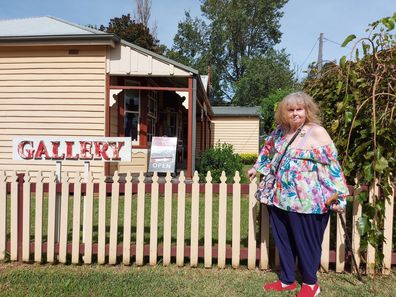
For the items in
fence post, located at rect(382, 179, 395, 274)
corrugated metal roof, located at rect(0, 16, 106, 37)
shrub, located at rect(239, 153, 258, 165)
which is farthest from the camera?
shrub, located at rect(239, 153, 258, 165)

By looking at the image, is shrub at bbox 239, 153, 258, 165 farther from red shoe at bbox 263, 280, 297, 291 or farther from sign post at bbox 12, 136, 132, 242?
red shoe at bbox 263, 280, 297, 291

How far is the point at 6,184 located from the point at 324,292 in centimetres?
361

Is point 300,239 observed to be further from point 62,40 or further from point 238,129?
point 238,129

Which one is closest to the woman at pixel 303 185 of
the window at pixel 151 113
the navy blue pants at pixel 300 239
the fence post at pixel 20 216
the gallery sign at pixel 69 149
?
the navy blue pants at pixel 300 239

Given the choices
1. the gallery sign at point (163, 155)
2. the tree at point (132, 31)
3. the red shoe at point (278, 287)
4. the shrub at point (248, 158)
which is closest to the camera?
the red shoe at point (278, 287)

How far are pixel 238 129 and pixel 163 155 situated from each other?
15195 millimetres

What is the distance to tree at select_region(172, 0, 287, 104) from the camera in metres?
42.2

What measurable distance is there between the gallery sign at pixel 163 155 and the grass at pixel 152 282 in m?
5.96

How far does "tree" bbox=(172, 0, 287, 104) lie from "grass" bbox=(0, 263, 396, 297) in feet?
129

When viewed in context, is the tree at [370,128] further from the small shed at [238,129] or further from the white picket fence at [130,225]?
the small shed at [238,129]

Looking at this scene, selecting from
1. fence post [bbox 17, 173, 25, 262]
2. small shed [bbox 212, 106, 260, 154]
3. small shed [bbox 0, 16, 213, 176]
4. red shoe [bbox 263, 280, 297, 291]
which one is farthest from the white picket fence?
small shed [bbox 212, 106, 260, 154]

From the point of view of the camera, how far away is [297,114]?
10.4ft

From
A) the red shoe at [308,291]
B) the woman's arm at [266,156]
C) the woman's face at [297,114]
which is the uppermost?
the woman's face at [297,114]

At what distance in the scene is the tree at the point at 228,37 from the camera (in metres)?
42.2
